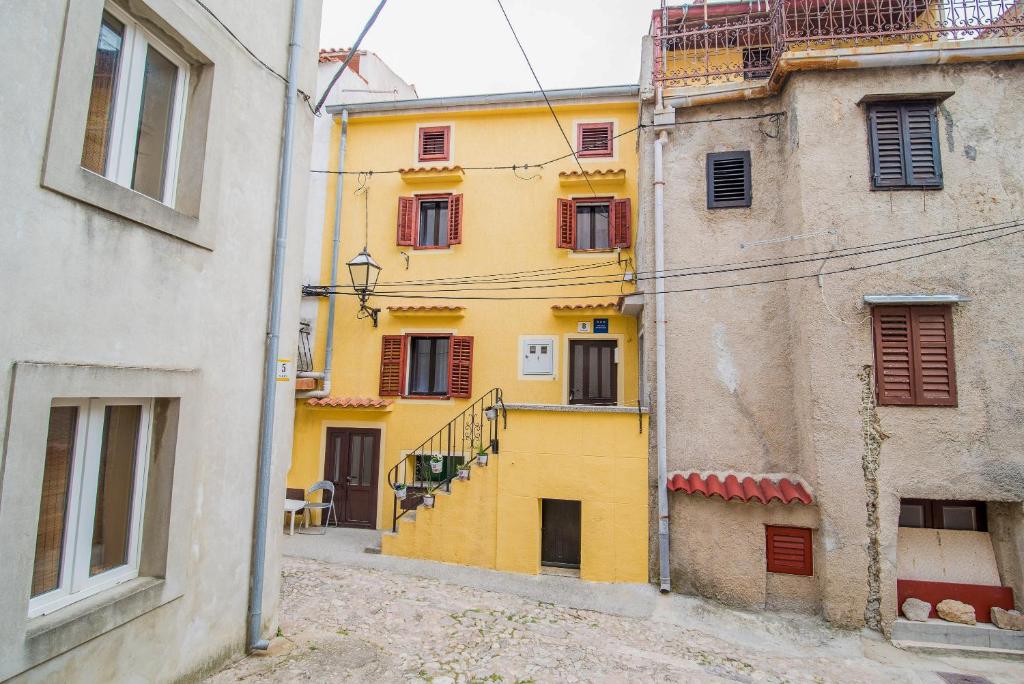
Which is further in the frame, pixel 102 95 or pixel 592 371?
pixel 592 371

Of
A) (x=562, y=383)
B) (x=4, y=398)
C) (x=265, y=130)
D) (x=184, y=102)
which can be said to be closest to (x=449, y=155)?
(x=562, y=383)

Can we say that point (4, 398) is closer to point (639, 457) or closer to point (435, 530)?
point (435, 530)

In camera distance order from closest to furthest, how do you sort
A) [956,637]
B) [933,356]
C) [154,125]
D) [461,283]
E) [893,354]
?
[154,125]
[956,637]
[933,356]
[893,354]
[461,283]

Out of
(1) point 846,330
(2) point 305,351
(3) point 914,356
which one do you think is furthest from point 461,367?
(3) point 914,356

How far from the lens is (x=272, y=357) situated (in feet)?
17.0

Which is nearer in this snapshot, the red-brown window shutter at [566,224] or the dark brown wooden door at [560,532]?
the dark brown wooden door at [560,532]

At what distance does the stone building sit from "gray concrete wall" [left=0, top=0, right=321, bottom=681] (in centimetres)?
611

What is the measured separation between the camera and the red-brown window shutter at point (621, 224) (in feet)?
37.2

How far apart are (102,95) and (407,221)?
28.4 ft

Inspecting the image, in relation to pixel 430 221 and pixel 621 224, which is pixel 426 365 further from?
pixel 621 224

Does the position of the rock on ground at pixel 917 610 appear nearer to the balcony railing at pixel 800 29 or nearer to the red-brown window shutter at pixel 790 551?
the red-brown window shutter at pixel 790 551

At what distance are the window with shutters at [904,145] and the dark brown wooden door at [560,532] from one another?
7148 millimetres

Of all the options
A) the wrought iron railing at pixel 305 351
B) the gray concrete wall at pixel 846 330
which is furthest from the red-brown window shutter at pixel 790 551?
the wrought iron railing at pixel 305 351

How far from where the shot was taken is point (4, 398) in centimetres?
288
